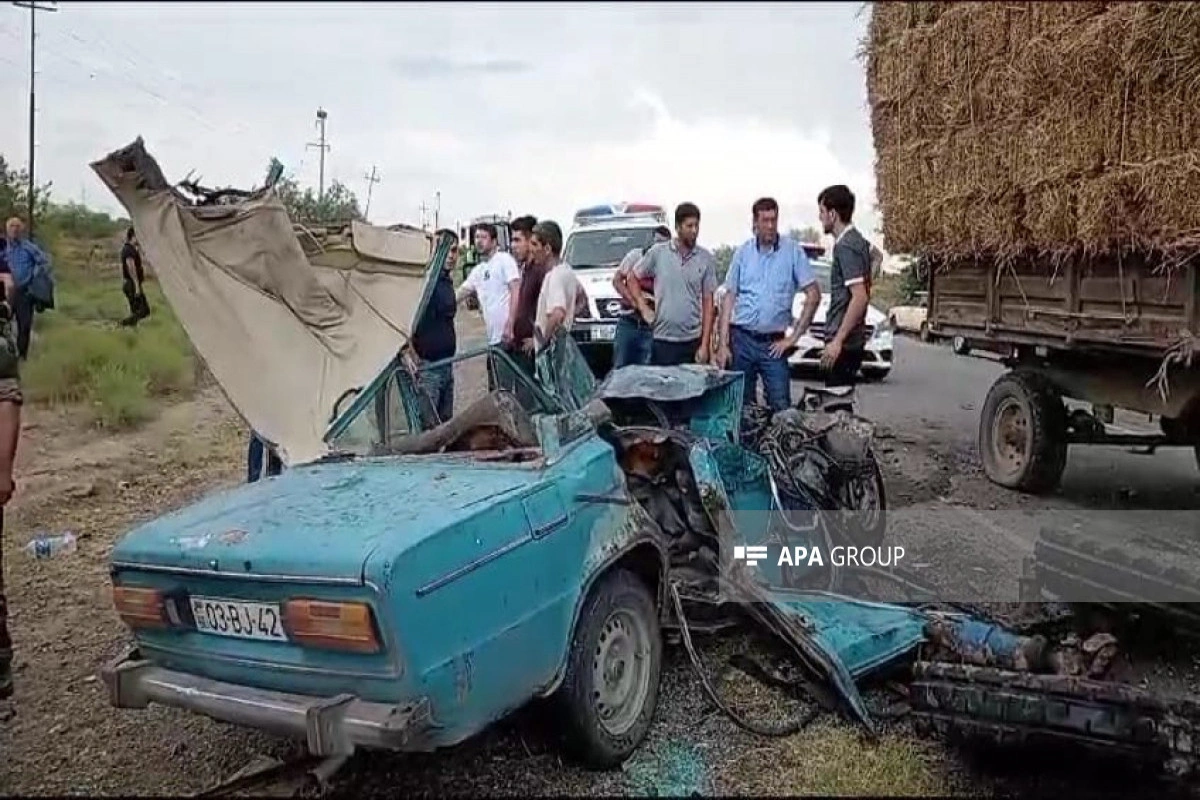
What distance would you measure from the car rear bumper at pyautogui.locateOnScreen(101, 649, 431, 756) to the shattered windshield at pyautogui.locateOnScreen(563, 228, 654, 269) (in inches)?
438

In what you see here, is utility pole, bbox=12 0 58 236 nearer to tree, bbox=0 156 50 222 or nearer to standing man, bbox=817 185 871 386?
tree, bbox=0 156 50 222

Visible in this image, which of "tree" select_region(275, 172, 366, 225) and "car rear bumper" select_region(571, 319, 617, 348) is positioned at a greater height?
"tree" select_region(275, 172, 366, 225)

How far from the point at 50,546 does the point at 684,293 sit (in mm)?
4088

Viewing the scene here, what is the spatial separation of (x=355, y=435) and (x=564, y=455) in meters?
1.09

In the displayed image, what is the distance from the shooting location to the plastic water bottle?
6496mm

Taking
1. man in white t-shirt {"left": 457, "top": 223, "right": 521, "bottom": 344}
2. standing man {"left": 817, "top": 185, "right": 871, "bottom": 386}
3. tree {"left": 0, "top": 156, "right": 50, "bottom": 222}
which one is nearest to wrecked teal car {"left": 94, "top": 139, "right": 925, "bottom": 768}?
standing man {"left": 817, "top": 185, "right": 871, "bottom": 386}

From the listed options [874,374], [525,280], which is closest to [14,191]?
[525,280]

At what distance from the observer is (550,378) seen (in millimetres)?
4641

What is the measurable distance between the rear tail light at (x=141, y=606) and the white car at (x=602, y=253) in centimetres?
876

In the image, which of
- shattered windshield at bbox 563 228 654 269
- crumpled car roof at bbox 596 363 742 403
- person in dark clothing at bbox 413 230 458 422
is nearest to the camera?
crumpled car roof at bbox 596 363 742 403

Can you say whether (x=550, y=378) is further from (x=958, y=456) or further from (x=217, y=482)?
(x=958, y=456)

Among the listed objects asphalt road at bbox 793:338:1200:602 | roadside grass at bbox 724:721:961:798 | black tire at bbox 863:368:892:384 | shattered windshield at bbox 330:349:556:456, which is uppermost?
shattered windshield at bbox 330:349:556:456

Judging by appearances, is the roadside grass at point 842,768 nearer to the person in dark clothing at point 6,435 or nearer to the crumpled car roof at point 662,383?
the crumpled car roof at point 662,383

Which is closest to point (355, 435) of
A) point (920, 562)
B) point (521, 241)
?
point (920, 562)
